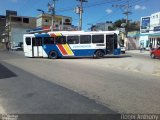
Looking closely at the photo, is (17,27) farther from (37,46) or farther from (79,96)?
(79,96)

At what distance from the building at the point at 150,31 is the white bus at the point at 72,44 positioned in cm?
2901

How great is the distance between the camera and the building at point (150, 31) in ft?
196

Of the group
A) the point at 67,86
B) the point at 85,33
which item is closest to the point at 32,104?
the point at 67,86

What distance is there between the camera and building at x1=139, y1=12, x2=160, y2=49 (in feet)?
196

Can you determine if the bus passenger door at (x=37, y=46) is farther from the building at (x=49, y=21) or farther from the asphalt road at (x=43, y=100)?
the building at (x=49, y=21)

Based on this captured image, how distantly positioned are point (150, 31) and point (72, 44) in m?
35.0

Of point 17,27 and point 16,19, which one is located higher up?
point 16,19

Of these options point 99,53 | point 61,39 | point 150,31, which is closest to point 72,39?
point 61,39

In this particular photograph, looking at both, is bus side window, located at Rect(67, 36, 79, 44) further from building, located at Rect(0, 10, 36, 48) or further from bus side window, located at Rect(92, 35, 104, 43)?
building, located at Rect(0, 10, 36, 48)

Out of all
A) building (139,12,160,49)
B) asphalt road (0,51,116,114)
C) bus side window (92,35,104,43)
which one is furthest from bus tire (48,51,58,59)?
building (139,12,160,49)

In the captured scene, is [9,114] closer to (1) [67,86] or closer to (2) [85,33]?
(1) [67,86]

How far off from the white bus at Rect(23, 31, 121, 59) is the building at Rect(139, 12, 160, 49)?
95.2 ft

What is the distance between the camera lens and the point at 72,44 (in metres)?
31.9

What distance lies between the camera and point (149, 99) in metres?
9.38
